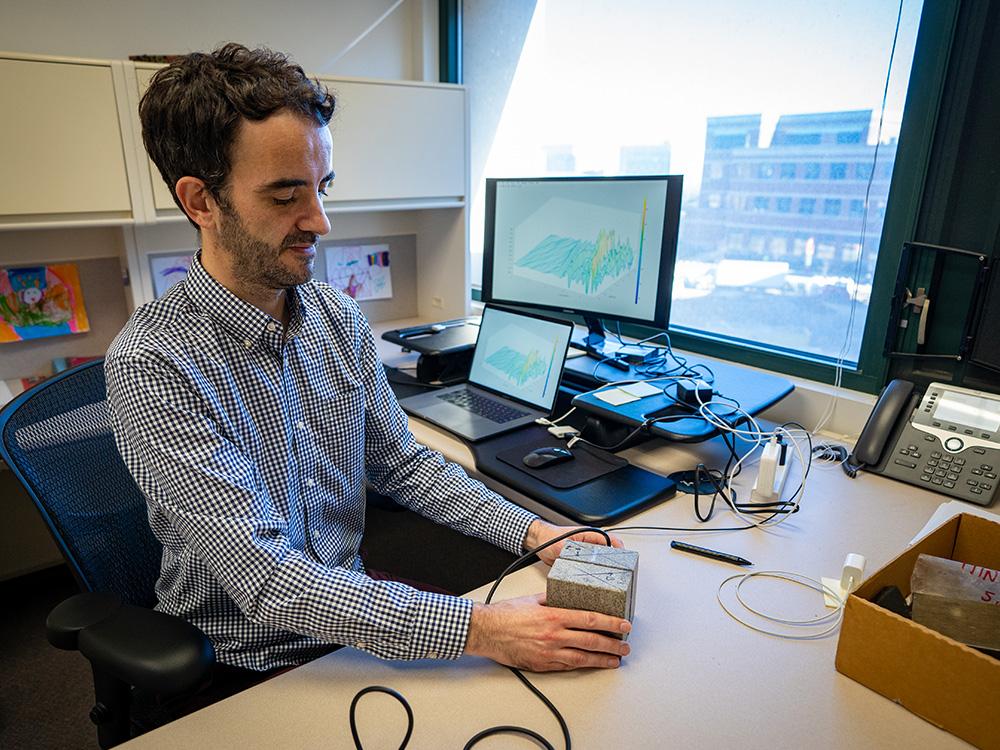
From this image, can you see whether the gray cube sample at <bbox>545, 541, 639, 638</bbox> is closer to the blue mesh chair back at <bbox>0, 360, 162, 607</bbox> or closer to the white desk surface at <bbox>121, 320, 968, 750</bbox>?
the white desk surface at <bbox>121, 320, 968, 750</bbox>

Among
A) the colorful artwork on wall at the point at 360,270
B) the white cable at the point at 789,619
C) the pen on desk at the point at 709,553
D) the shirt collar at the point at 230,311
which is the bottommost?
the white cable at the point at 789,619

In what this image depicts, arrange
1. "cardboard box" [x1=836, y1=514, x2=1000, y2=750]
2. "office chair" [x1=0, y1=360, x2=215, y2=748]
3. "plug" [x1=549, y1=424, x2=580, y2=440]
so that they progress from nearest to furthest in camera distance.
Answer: "cardboard box" [x1=836, y1=514, x2=1000, y2=750] < "office chair" [x1=0, y1=360, x2=215, y2=748] < "plug" [x1=549, y1=424, x2=580, y2=440]

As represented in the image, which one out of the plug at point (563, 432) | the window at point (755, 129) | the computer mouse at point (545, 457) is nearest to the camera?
the computer mouse at point (545, 457)

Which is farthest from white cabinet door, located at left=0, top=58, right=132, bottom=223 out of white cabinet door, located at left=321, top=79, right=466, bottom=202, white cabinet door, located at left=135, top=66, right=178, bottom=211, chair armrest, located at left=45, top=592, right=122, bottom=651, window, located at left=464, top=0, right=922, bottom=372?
window, located at left=464, top=0, right=922, bottom=372

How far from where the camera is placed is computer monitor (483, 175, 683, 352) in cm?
151

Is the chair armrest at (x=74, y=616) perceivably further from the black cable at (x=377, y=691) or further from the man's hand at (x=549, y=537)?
the man's hand at (x=549, y=537)

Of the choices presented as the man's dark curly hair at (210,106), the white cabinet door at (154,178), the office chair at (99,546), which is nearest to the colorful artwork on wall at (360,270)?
Result: the white cabinet door at (154,178)

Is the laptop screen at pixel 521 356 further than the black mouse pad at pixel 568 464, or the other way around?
Answer: the laptop screen at pixel 521 356

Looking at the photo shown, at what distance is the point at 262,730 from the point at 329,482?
1.42 ft

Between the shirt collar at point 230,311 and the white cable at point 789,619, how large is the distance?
0.77 metres

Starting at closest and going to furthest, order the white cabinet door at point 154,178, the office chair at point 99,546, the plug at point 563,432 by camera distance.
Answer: the office chair at point 99,546
the plug at point 563,432
the white cabinet door at point 154,178

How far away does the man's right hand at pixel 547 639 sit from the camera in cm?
80

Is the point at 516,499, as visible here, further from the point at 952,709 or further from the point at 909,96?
the point at 909,96

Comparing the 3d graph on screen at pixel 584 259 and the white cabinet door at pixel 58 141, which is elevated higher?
the white cabinet door at pixel 58 141
